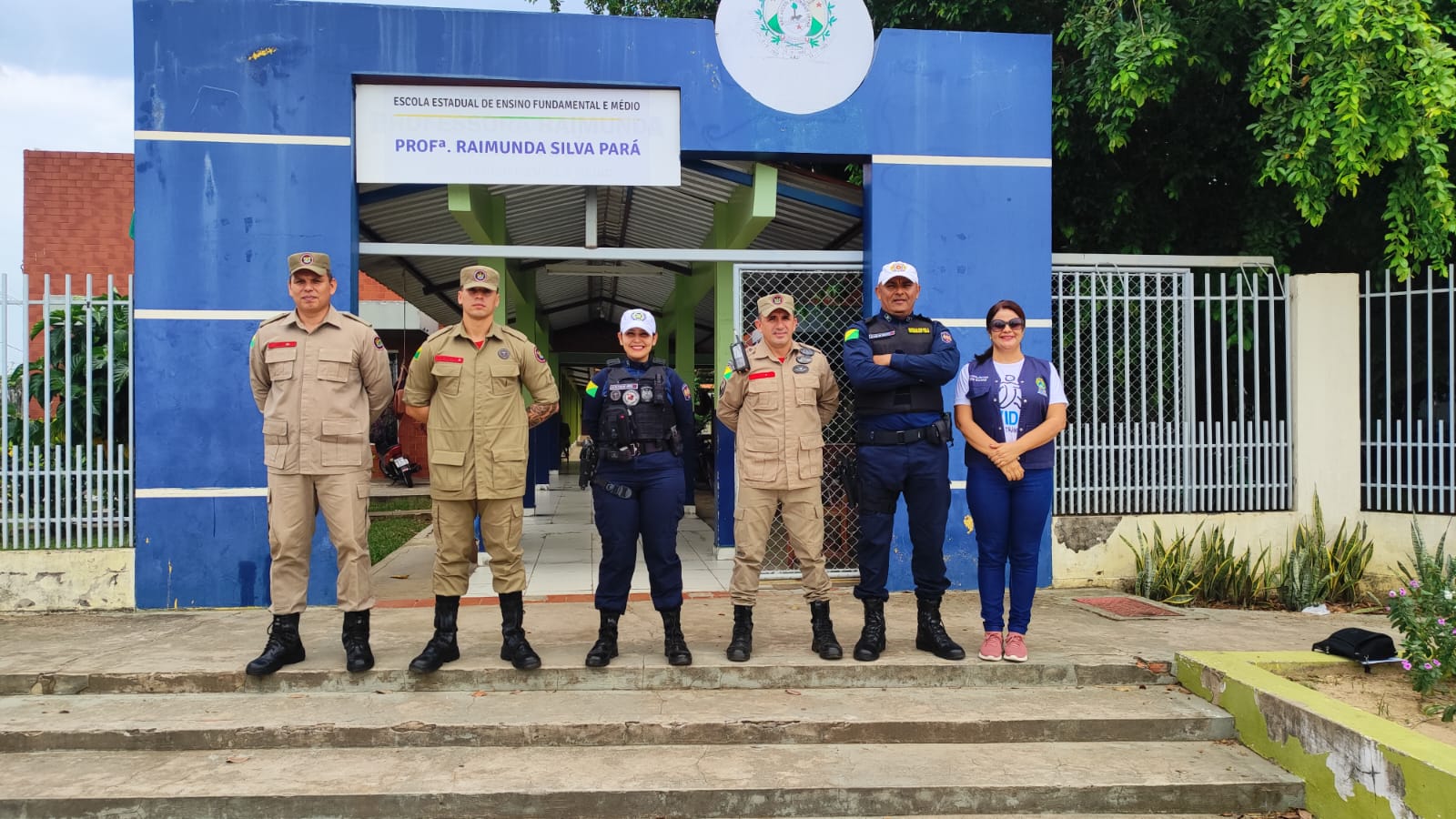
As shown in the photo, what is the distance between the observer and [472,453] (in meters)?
4.48

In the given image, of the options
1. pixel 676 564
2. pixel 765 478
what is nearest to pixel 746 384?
pixel 765 478

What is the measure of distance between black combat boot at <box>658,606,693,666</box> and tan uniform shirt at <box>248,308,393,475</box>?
5.34ft

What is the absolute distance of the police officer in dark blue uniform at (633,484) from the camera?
15.0 ft

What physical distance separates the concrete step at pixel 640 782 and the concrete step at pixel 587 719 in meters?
0.06

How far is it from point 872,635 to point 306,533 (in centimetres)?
276

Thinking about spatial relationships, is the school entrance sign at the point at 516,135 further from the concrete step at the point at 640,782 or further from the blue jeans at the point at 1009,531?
the concrete step at the point at 640,782

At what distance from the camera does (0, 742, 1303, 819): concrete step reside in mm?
3518

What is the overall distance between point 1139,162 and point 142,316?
7.55 metres

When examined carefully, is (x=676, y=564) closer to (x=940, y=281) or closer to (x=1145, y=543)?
(x=940, y=281)

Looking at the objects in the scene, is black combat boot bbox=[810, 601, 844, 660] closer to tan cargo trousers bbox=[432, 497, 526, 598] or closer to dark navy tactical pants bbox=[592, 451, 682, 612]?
dark navy tactical pants bbox=[592, 451, 682, 612]

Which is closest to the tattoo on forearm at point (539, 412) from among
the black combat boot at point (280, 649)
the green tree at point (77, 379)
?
the black combat boot at point (280, 649)

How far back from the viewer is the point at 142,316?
5824 mm

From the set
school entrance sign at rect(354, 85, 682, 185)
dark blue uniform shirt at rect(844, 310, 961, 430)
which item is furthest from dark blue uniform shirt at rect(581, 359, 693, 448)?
school entrance sign at rect(354, 85, 682, 185)

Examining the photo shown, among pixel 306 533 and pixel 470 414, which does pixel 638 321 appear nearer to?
pixel 470 414
